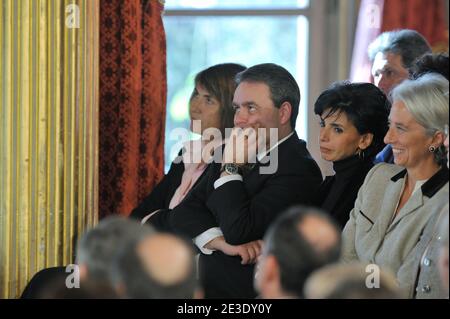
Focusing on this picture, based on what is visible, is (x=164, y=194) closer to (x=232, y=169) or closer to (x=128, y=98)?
(x=128, y=98)

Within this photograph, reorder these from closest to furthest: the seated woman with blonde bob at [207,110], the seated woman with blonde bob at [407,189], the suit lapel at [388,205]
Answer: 1. the seated woman with blonde bob at [407,189]
2. the suit lapel at [388,205]
3. the seated woman with blonde bob at [207,110]

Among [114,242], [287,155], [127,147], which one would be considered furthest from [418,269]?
[127,147]

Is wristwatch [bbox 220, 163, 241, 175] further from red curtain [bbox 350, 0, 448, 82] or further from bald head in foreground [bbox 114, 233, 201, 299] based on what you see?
red curtain [bbox 350, 0, 448, 82]

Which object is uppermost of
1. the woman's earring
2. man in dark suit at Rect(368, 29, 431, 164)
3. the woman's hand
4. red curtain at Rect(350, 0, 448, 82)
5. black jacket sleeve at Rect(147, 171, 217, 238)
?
red curtain at Rect(350, 0, 448, 82)

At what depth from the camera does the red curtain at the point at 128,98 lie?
15.0 ft

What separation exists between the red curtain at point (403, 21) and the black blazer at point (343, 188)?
200 centimetres

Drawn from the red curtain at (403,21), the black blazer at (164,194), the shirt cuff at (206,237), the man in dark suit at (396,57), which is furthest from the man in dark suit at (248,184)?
the red curtain at (403,21)

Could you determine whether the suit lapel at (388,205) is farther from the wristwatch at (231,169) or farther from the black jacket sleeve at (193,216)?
the black jacket sleeve at (193,216)

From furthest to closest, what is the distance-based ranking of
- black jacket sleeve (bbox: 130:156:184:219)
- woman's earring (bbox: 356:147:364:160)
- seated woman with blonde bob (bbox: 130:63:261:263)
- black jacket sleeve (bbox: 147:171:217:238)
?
black jacket sleeve (bbox: 130:156:184:219), seated woman with blonde bob (bbox: 130:63:261:263), black jacket sleeve (bbox: 147:171:217:238), woman's earring (bbox: 356:147:364:160)

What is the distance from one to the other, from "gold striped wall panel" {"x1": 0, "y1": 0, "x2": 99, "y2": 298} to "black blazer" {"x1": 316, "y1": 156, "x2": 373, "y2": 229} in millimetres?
1244

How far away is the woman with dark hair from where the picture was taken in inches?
127

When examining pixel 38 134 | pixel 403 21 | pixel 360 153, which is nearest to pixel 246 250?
pixel 360 153

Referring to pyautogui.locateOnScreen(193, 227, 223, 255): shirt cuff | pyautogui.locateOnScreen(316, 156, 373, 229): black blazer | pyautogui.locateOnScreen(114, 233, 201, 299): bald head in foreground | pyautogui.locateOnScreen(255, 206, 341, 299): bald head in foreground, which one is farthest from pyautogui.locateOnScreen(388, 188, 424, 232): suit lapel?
pyautogui.locateOnScreen(114, 233, 201, 299): bald head in foreground

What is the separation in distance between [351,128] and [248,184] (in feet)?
1.34
